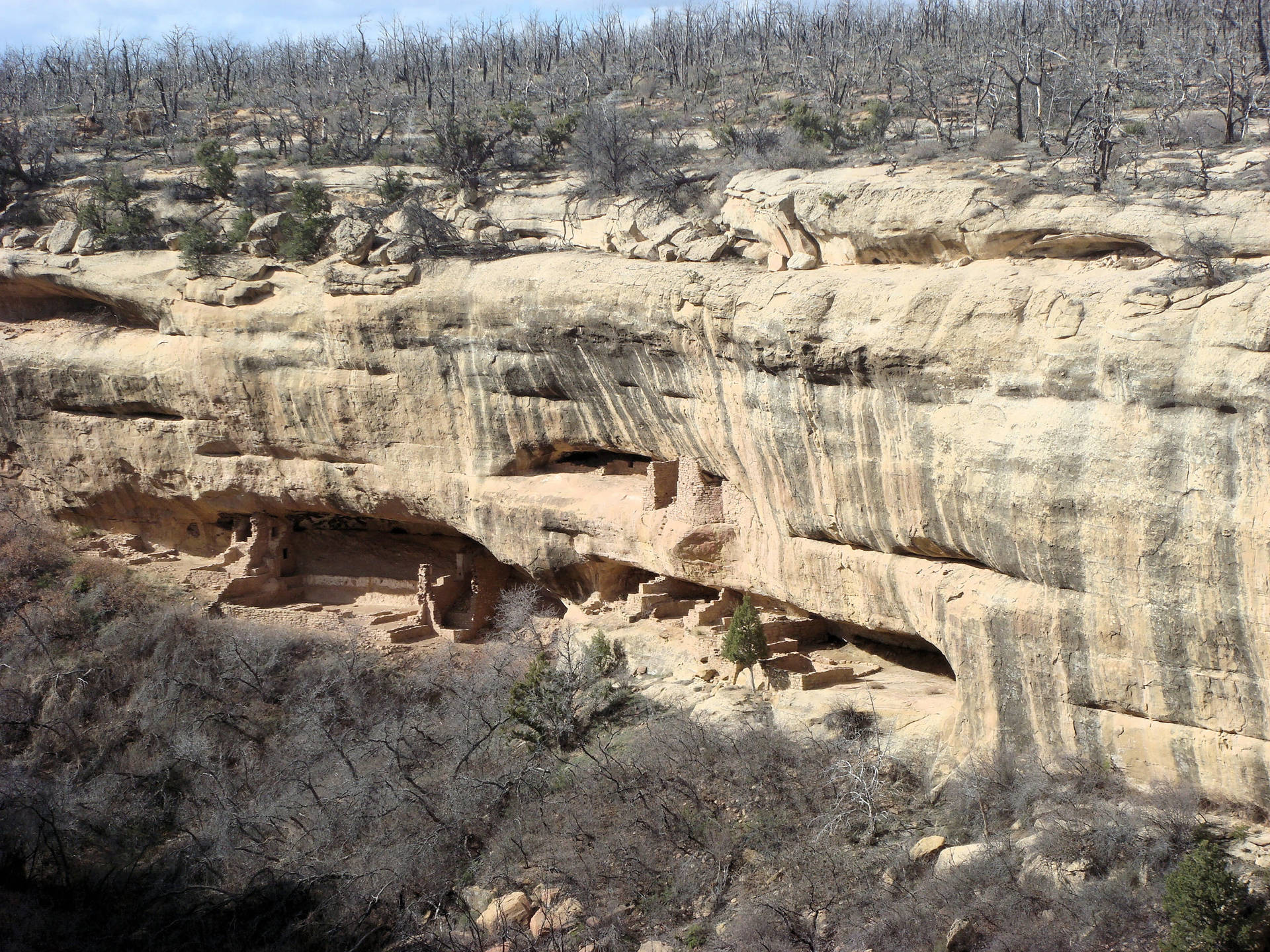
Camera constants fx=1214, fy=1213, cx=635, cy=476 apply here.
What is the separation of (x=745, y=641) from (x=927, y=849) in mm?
4232

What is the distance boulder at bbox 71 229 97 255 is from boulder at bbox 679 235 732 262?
11609 millimetres

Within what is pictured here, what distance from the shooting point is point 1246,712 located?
1199cm

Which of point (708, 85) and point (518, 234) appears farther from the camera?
point (708, 85)

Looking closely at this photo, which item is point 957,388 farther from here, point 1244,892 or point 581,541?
point 581,541

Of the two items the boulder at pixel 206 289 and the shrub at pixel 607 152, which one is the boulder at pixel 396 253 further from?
the shrub at pixel 607 152

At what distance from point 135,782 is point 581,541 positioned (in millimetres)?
7507

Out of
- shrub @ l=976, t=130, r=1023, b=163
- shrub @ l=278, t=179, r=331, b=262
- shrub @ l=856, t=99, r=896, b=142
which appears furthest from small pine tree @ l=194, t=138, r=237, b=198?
shrub @ l=976, t=130, r=1023, b=163

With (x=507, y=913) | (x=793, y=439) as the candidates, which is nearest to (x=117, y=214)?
(x=793, y=439)

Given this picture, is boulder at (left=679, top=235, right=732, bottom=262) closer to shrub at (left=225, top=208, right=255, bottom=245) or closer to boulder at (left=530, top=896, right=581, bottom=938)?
shrub at (left=225, top=208, right=255, bottom=245)

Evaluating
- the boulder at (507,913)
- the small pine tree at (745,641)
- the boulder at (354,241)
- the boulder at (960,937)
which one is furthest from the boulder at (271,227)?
the boulder at (960,937)

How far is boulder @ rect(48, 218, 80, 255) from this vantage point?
74.2ft

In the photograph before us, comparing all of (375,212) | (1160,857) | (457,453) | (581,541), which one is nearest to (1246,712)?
(1160,857)

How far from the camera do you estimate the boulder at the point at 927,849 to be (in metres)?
13.1

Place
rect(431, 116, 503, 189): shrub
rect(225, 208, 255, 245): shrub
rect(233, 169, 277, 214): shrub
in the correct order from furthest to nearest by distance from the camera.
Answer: rect(431, 116, 503, 189): shrub < rect(233, 169, 277, 214): shrub < rect(225, 208, 255, 245): shrub
